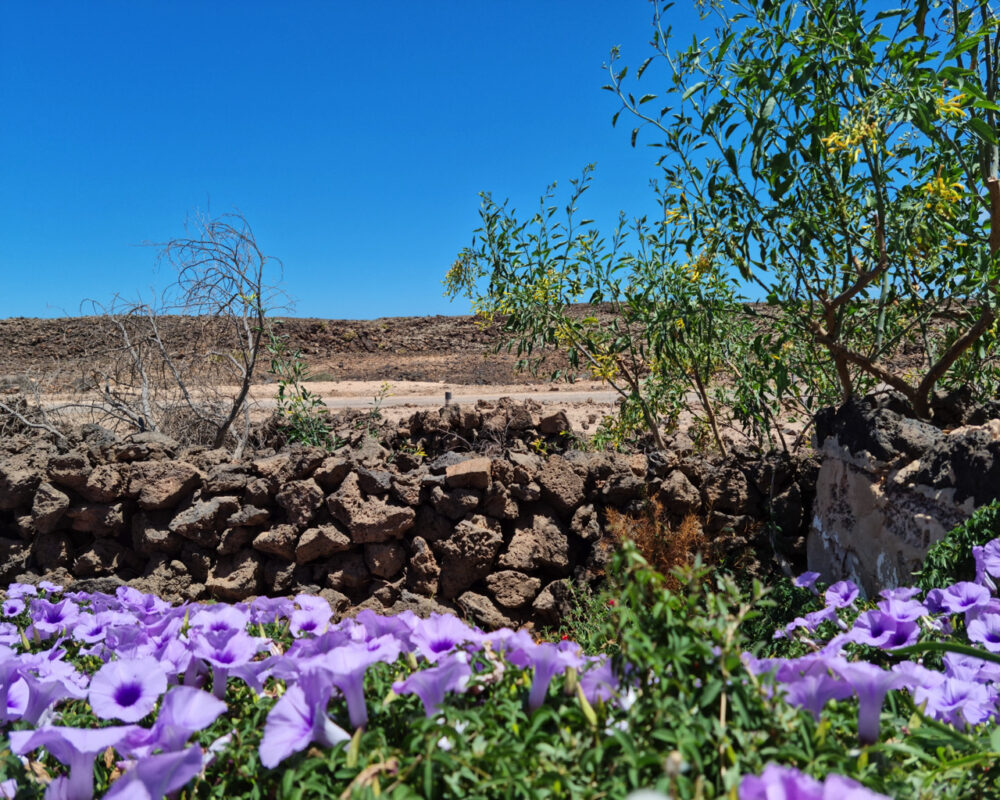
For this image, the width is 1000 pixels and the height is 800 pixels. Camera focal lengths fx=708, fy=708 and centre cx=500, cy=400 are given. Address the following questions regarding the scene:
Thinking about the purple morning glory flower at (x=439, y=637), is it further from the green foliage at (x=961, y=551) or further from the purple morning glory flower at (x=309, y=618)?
the green foliage at (x=961, y=551)

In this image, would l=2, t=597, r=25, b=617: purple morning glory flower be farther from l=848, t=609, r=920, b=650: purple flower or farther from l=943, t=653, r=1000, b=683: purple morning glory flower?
l=943, t=653, r=1000, b=683: purple morning glory flower

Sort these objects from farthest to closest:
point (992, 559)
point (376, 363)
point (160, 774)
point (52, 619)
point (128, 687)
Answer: point (376, 363) < point (52, 619) < point (992, 559) < point (128, 687) < point (160, 774)

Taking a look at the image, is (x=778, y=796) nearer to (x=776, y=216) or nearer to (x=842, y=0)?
(x=776, y=216)

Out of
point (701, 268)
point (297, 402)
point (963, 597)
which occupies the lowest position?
point (963, 597)

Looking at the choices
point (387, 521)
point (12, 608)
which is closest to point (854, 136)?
point (387, 521)

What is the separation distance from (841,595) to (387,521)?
8.34ft

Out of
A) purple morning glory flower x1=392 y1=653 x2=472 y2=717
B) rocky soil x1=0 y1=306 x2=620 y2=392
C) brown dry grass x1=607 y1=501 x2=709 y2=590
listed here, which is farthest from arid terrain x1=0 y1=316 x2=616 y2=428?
purple morning glory flower x1=392 y1=653 x2=472 y2=717

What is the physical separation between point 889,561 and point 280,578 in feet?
10.1

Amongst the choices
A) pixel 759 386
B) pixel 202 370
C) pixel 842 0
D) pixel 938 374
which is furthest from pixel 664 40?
pixel 202 370

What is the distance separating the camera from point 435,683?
99 cm

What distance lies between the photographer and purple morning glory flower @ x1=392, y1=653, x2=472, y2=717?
98 cm

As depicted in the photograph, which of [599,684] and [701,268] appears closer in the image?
[599,684]

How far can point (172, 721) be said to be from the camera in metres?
1.00

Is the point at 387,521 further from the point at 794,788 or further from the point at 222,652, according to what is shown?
the point at 794,788
